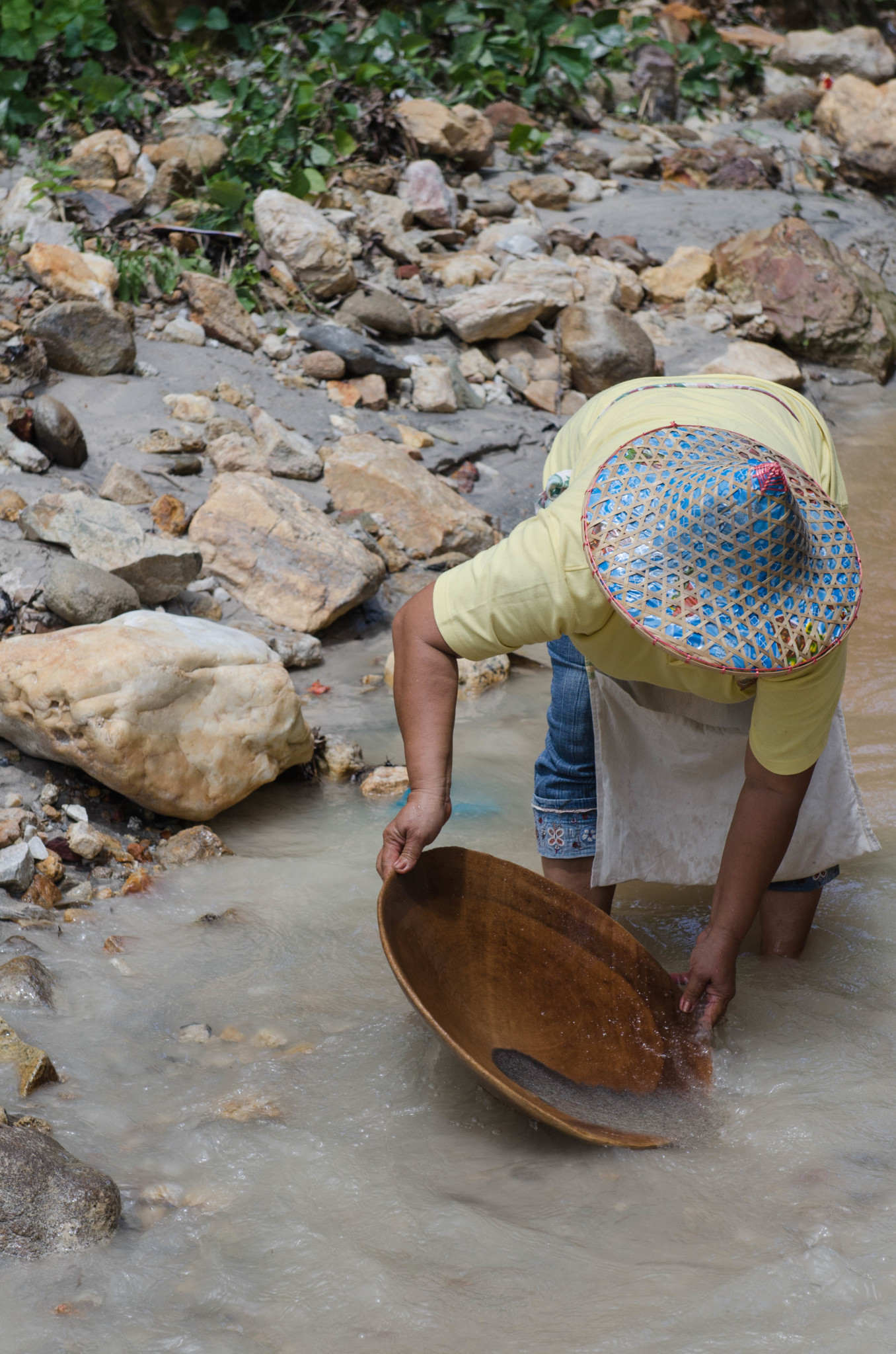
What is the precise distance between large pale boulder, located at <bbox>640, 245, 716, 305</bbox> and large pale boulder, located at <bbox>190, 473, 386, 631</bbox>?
147 inches

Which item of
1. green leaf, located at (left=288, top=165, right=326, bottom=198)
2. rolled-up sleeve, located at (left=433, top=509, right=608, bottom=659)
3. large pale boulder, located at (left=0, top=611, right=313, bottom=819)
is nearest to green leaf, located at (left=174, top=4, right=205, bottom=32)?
green leaf, located at (left=288, top=165, right=326, bottom=198)

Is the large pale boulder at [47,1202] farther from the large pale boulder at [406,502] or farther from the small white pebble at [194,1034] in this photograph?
the large pale boulder at [406,502]

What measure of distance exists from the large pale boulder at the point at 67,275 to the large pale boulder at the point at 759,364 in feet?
9.93

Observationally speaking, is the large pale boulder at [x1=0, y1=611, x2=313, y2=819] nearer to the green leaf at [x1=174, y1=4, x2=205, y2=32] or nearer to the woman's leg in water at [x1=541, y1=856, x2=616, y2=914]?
the woman's leg in water at [x1=541, y1=856, x2=616, y2=914]

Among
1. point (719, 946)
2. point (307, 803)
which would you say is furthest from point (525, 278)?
point (719, 946)

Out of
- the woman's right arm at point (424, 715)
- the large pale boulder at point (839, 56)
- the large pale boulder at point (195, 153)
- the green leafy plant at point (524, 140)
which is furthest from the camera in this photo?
the large pale boulder at point (839, 56)

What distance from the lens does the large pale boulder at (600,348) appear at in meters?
5.27

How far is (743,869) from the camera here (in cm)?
162

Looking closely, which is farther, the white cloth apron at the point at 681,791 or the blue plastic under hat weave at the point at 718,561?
the white cloth apron at the point at 681,791

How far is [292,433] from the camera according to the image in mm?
4254

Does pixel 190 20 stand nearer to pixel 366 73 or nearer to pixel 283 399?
pixel 366 73

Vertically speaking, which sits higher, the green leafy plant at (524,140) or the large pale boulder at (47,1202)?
the large pale boulder at (47,1202)

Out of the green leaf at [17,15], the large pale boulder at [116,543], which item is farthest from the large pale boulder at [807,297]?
the large pale boulder at [116,543]

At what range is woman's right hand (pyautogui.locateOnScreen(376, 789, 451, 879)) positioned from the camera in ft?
5.21
